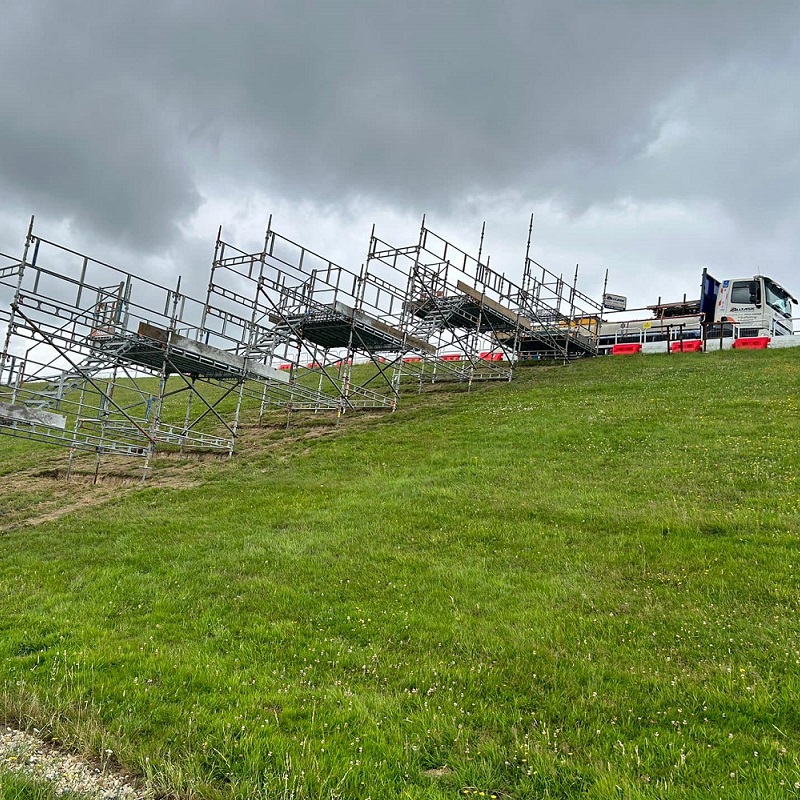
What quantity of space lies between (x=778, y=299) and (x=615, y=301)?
9.15 meters

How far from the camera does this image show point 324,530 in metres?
11.5

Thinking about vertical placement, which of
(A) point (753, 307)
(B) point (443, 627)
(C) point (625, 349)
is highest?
(A) point (753, 307)

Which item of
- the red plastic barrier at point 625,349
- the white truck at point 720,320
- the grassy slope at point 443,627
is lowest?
the grassy slope at point 443,627

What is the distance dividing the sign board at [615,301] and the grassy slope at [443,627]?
25.3m

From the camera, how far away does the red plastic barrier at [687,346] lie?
31.7 m

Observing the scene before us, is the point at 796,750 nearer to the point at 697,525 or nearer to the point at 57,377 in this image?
the point at 697,525

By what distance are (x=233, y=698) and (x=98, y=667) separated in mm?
1857

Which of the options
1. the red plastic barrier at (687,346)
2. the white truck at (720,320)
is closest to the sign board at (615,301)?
the white truck at (720,320)

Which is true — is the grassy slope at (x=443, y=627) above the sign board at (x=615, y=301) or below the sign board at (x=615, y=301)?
below

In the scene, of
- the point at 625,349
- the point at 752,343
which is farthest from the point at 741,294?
the point at 625,349

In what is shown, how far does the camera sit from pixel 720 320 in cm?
3369

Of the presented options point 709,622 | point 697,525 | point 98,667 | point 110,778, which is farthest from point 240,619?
point 697,525

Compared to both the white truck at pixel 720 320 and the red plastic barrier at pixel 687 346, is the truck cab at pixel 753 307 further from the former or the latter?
the red plastic barrier at pixel 687 346

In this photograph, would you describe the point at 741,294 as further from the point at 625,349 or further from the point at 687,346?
the point at 625,349
